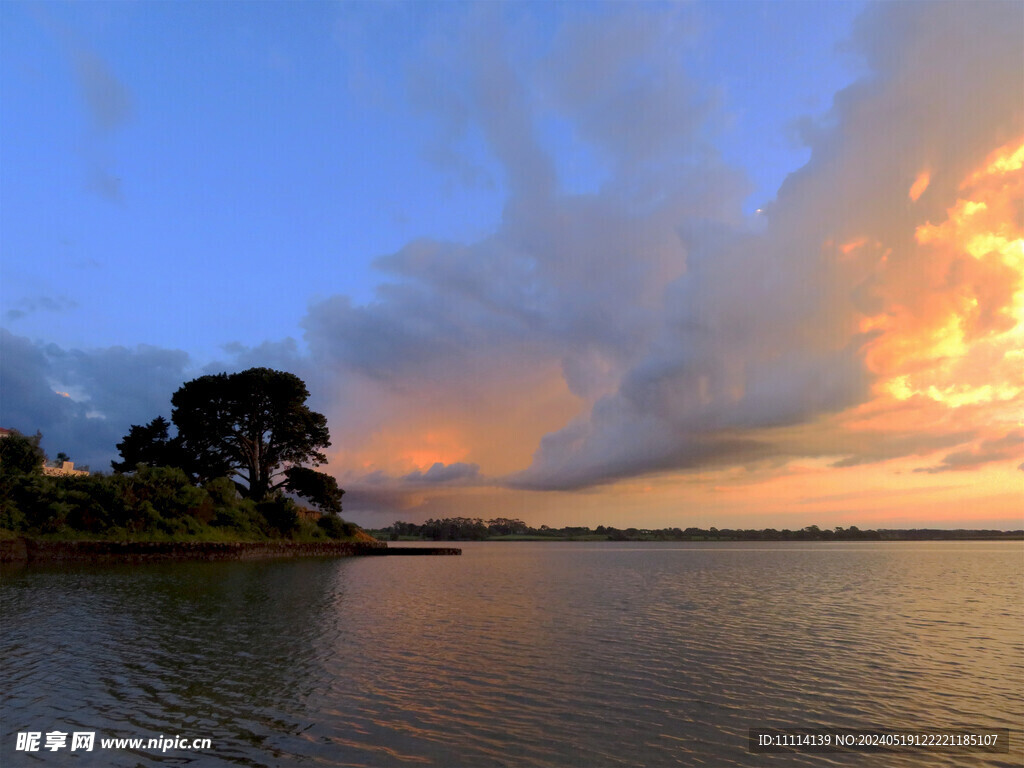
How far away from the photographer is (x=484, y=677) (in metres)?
15.5

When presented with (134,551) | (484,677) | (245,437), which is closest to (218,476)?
(245,437)

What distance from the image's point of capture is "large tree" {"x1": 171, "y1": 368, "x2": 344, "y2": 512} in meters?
72.9

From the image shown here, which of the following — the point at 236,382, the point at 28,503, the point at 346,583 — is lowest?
the point at 346,583

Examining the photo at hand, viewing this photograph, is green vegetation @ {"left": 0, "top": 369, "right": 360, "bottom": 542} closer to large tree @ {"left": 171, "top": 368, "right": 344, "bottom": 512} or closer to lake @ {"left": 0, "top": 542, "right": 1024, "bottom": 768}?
large tree @ {"left": 171, "top": 368, "right": 344, "bottom": 512}

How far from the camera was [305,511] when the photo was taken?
80625 millimetres

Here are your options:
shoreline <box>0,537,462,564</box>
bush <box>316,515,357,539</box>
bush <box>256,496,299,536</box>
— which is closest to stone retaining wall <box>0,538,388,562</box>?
shoreline <box>0,537,462,564</box>

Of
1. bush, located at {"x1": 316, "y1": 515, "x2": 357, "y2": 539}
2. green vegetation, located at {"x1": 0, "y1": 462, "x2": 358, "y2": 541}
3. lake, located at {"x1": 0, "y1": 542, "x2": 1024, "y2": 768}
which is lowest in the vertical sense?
lake, located at {"x1": 0, "y1": 542, "x2": 1024, "y2": 768}

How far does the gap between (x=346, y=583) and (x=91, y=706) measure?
97.8ft

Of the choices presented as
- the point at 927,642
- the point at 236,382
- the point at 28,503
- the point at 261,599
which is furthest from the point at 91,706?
the point at 236,382

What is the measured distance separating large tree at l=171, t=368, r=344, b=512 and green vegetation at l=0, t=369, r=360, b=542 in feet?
0.40

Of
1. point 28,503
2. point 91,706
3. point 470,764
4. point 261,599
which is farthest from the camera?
point 28,503

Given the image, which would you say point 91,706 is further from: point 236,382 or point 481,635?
point 236,382

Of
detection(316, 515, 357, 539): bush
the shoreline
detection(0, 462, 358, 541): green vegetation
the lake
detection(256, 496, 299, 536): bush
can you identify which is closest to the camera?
the lake

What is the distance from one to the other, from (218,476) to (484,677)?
6645cm
